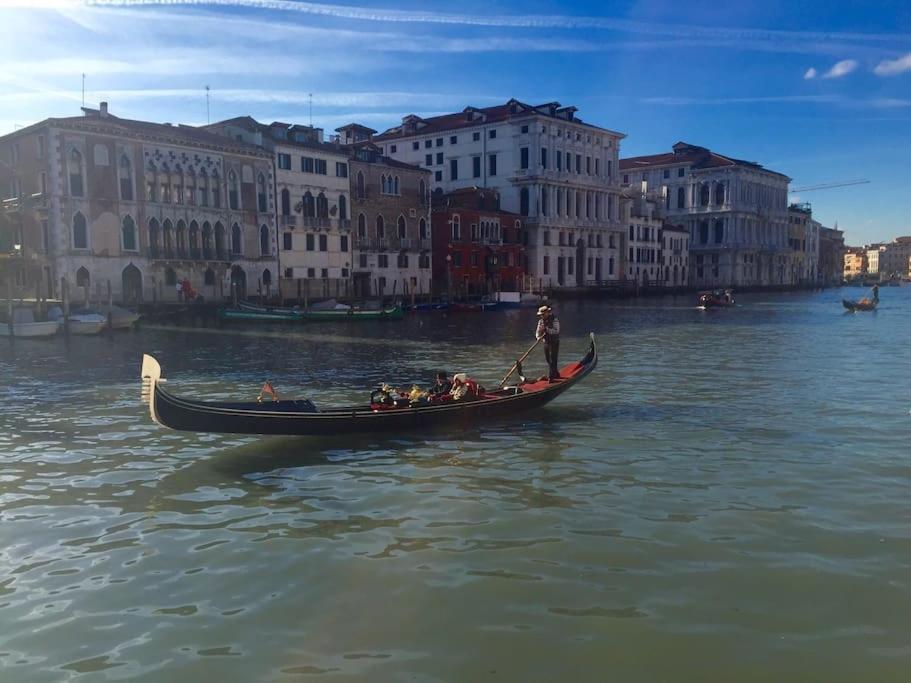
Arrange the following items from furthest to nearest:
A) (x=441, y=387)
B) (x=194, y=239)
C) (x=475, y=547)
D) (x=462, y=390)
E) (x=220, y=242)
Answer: (x=220, y=242) → (x=194, y=239) → (x=441, y=387) → (x=462, y=390) → (x=475, y=547)

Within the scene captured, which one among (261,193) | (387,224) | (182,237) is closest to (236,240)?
(261,193)

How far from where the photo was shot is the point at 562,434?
418 inches

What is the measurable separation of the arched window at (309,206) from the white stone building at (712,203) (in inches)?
2044

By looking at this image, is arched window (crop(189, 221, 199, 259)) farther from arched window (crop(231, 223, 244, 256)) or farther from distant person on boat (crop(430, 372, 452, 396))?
distant person on boat (crop(430, 372, 452, 396))

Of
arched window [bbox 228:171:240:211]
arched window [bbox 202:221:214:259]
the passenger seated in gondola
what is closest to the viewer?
the passenger seated in gondola

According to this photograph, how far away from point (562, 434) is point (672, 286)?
224 ft

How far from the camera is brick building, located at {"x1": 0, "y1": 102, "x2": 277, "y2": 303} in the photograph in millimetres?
33125

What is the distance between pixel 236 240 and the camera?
3981 cm

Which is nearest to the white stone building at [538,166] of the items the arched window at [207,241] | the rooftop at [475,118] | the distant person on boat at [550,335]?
the rooftop at [475,118]

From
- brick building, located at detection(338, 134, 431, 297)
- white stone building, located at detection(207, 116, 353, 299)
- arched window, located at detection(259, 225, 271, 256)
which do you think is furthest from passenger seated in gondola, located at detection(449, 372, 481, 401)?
brick building, located at detection(338, 134, 431, 297)

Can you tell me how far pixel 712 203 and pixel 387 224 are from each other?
51.4 metres

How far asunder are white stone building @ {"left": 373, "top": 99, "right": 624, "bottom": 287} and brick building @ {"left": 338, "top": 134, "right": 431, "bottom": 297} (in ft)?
37.1

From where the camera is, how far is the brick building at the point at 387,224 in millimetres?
45688

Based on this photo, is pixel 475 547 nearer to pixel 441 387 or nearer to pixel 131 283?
pixel 441 387
